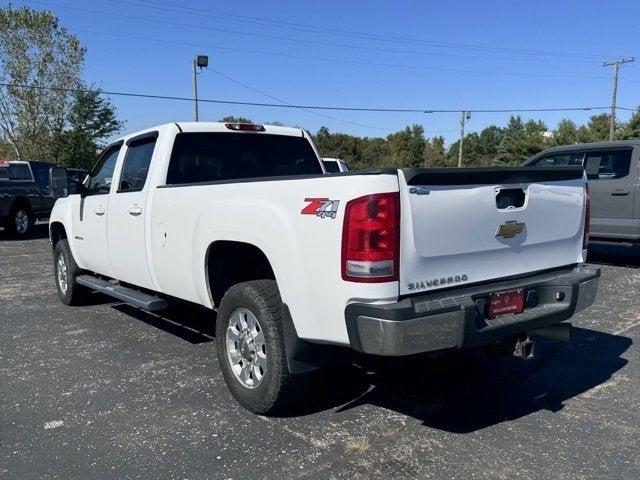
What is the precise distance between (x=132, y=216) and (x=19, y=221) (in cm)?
1177

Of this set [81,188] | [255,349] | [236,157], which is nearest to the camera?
[255,349]

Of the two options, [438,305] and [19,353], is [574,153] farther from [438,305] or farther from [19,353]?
[19,353]

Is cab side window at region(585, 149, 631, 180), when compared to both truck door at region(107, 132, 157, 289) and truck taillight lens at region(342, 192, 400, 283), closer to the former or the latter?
truck door at region(107, 132, 157, 289)

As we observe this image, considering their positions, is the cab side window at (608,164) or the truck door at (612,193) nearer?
the truck door at (612,193)

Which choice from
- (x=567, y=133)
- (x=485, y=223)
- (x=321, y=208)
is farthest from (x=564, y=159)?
(x=567, y=133)

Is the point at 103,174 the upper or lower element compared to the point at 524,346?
upper

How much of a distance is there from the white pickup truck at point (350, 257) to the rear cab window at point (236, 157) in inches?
0.9

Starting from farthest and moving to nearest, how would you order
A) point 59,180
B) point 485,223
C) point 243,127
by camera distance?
point 59,180 → point 243,127 → point 485,223

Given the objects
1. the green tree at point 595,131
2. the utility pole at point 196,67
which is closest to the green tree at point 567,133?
the green tree at point 595,131

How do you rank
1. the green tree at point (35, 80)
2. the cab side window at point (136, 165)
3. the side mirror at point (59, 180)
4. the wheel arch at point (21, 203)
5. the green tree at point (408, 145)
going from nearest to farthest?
the cab side window at point (136, 165) < the side mirror at point (59, 180) < the wheel arch at point (21, 203) < the green tree at point (35, 80) < the green tree at point (408, 145)

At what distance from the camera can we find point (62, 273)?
23.9ft

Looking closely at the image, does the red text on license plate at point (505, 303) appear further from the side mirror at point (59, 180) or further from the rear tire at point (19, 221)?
the rear tire at point (19, 221)

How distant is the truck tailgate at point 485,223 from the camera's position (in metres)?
3.15

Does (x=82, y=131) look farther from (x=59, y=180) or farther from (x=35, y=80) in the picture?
(x=59, y=180)
